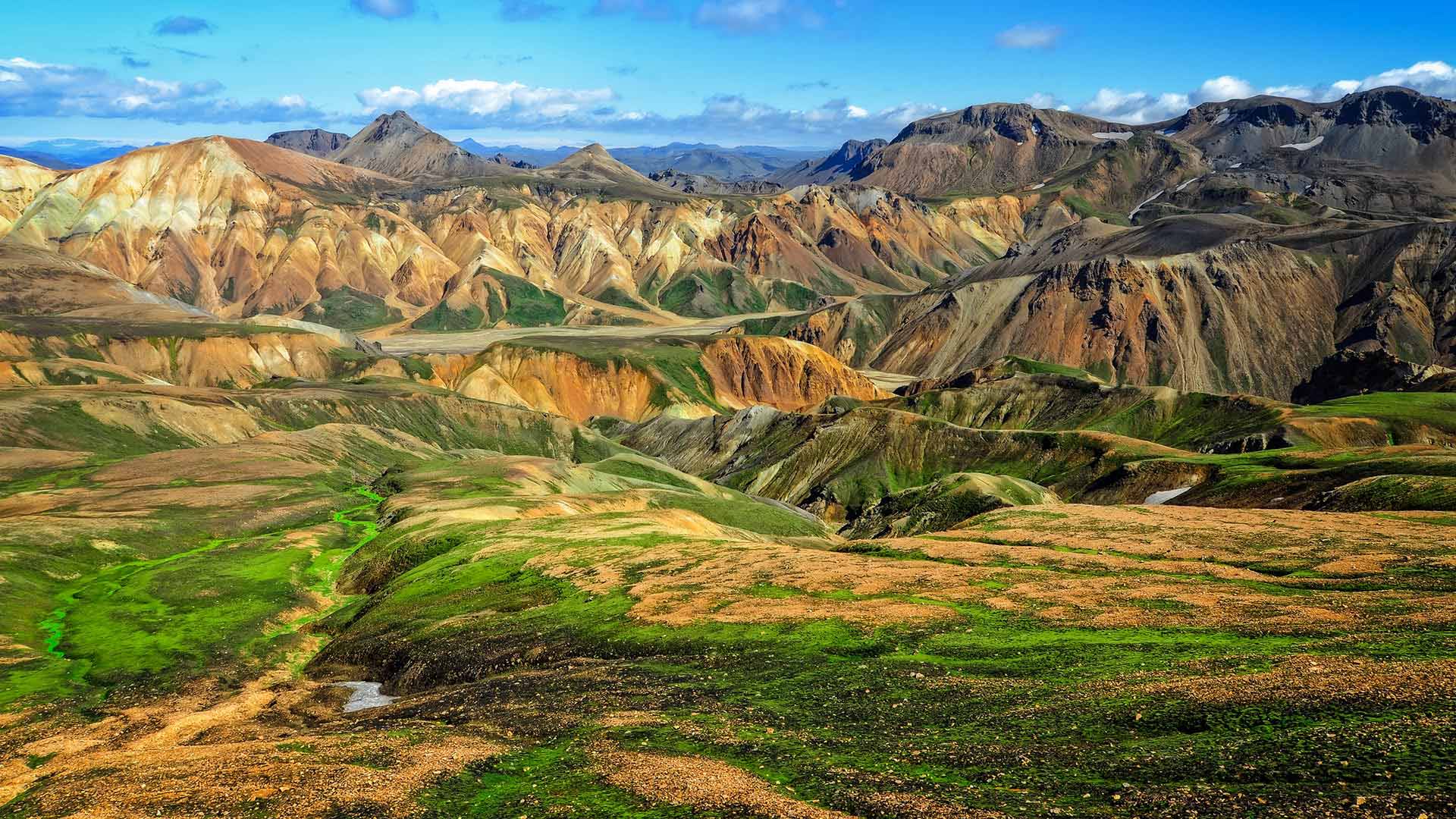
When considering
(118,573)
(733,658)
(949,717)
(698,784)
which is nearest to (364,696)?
(733,658)

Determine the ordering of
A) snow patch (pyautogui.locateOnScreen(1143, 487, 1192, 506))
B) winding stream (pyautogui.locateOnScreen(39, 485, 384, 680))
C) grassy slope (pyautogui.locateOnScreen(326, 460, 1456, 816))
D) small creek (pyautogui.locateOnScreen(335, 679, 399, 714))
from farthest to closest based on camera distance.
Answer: snow patch (pyautogui.locateOnScreen(1143, 487, 1192, 506)), winding stream (pyautogui.locateOnScreen(39, 485, 384, 680)), small creek (pyautogui.locateOnScreen(335, 679, 399, 714)), grassy slope (pyautogui.locateOnScreen(326, 460, 1456, 816))

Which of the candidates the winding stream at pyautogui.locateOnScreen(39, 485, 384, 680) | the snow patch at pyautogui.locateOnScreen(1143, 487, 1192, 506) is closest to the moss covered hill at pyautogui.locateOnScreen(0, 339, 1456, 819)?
the winding stream at pyautogui.locateOnScreen(39, 485, 384, 680)

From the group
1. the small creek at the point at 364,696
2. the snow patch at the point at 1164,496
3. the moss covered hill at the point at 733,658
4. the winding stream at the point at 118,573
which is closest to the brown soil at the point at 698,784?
the moss covered hill at the point at 733,658

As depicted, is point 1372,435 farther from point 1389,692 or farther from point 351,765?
point 351,765

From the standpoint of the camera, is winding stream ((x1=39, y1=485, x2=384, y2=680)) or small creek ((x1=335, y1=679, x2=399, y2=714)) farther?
winding stream ((x1=39, y1=485, x2=384, y2=680))

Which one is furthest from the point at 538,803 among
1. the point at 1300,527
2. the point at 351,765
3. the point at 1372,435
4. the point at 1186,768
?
the point at 1372,435

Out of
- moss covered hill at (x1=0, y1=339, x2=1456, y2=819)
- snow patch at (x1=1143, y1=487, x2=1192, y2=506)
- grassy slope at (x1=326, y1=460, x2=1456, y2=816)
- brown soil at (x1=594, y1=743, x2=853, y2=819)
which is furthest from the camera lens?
snow patch at (x1=1143, y1=487, x2=1192, y2=506)

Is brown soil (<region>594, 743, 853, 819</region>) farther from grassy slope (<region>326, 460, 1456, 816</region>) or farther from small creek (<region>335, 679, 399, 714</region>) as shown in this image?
small creek (<region>335, 679, 399, 714</region>)

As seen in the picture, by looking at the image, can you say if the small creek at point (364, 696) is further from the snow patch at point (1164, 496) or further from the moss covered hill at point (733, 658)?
the snow patch at point (1164, 496)

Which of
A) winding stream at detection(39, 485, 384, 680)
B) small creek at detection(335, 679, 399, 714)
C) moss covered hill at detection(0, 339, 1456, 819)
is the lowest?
winding stream at detection(39, 485, 384, 680)

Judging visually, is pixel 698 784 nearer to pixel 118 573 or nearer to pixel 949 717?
pixel 949 717
